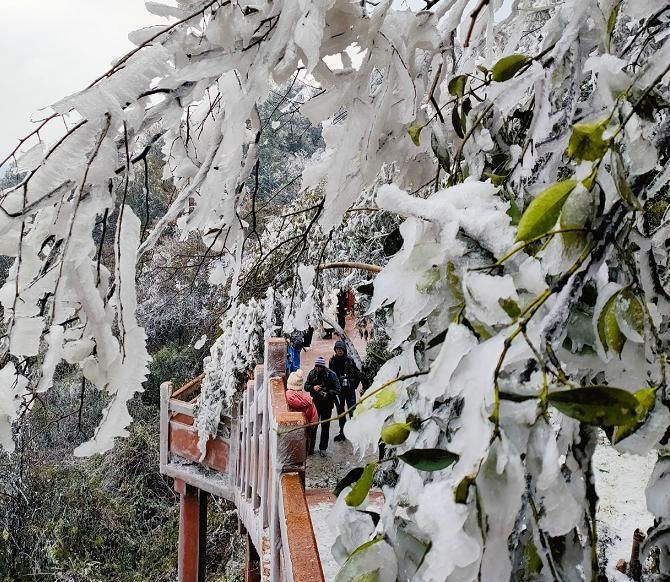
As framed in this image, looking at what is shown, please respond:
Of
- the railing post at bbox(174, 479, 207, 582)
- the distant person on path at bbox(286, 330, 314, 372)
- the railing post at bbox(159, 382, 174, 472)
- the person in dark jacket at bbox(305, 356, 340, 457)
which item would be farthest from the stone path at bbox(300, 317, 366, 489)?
the railing post at bbox(159, 382, 174, 472)

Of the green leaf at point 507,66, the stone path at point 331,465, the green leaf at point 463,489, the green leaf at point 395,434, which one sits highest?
the green leaf at point 507,66

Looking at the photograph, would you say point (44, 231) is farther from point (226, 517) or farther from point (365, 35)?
point (226, 517)

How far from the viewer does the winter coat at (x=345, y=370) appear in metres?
5.35

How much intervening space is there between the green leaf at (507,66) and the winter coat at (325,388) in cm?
429

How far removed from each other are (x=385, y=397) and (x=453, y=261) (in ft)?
0.51

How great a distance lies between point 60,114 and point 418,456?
0.43 m

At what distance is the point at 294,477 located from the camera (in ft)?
6.98

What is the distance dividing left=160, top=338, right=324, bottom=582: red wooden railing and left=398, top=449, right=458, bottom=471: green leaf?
14 centimetres

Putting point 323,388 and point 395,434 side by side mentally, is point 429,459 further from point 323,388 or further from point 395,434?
point 323,388

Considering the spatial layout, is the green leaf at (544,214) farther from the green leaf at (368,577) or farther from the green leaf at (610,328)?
the green leaf at (368,577)

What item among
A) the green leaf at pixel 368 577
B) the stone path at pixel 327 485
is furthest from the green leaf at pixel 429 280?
the stone path at pixel 327 485

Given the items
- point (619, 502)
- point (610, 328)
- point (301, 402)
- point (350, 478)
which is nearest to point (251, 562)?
point (301, 402)

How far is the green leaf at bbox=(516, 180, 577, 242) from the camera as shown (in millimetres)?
404

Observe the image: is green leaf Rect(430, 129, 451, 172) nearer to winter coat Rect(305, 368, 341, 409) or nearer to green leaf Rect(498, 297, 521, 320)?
green leaf Rect(498, 297, 521, 320)
